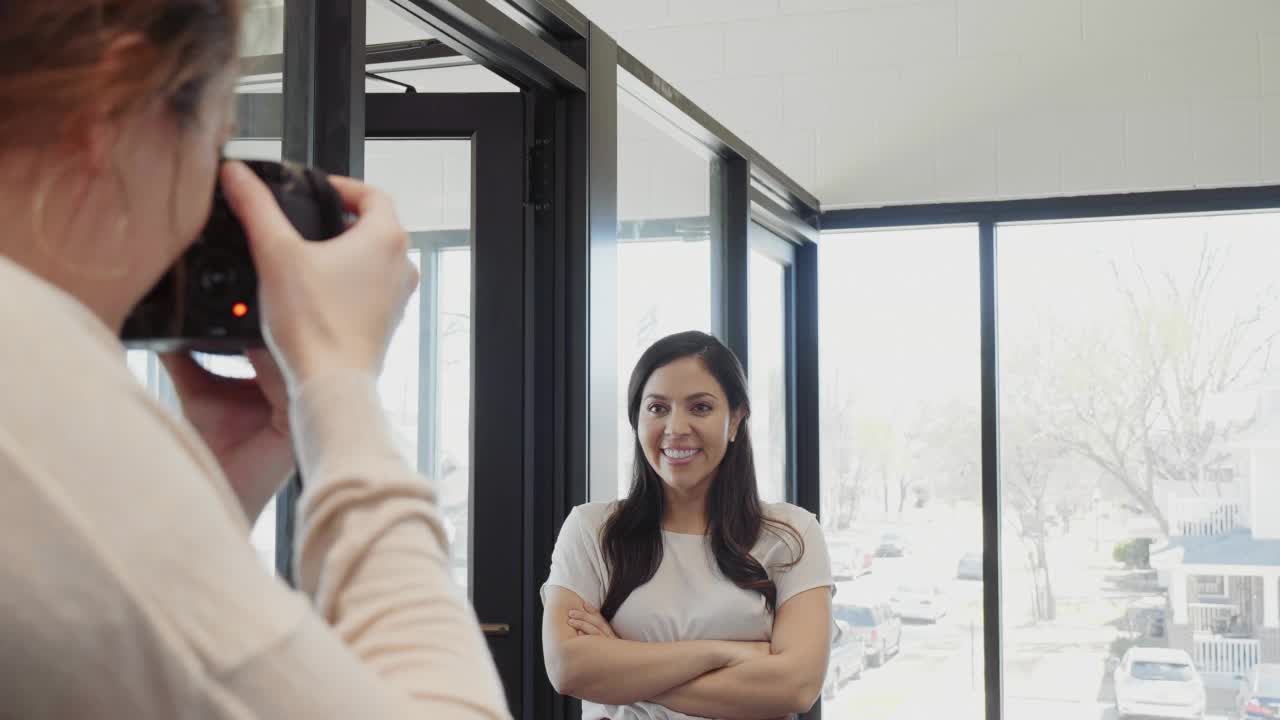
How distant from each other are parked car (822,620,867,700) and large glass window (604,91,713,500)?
1.22 meters

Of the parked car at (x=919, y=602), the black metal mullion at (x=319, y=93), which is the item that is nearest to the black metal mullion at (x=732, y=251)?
the parked car at (x=919, y=602)

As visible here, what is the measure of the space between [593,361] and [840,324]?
1702 millimetres

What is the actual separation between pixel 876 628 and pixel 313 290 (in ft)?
10.4

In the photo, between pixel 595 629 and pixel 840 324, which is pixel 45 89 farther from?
A: pixel 840 324

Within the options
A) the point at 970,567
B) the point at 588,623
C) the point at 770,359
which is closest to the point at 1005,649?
the point at 970,567

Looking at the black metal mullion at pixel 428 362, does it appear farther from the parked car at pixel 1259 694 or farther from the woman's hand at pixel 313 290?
the parked car at pixel 1259 694

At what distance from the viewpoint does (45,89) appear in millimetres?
362

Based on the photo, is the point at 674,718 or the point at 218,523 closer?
the point at 218,523

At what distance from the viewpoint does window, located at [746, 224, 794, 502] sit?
2982 mm

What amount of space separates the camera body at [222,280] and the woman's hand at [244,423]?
0.17 feet

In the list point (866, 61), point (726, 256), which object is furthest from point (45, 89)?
point (866, 61)

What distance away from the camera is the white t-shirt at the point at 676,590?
1769mm

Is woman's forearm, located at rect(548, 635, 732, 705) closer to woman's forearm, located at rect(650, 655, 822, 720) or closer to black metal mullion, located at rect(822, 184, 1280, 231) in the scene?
woman's forearm, located at rect(650, 655, 822, 720)

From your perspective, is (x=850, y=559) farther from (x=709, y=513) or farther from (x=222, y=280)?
(x=222, y=280)
